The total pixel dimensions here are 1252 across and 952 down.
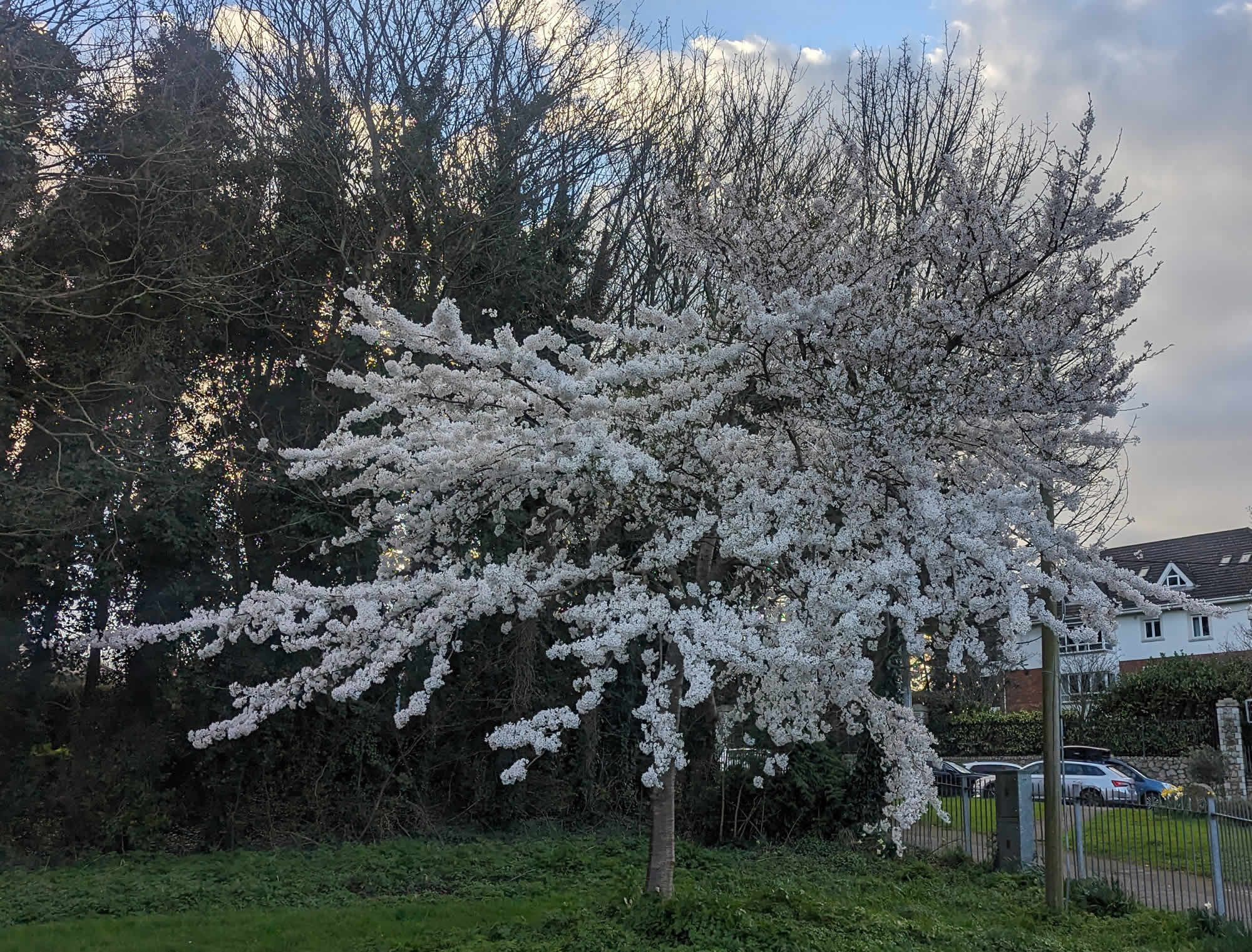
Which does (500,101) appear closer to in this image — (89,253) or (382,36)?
(382,36)

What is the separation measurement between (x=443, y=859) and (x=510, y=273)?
7.10 meters

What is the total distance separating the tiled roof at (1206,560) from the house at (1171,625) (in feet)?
0.09

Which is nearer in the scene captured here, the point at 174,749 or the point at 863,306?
the point at 863,306

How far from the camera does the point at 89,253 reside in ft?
38.0

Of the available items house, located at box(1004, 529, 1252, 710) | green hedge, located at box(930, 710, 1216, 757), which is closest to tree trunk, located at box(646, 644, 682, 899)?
green hedge, located at box(930, 710, 1216, 757)

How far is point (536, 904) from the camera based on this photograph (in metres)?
8.56

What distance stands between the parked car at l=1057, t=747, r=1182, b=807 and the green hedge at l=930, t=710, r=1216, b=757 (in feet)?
1.78

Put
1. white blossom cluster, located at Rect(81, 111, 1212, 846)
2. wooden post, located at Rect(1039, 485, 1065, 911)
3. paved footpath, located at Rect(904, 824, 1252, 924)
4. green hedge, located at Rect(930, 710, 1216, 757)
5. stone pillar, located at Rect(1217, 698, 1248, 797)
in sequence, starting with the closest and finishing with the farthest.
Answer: white blossom cluster, located at Rect(81, 111, 1212, 846)
wooden post, located at Rect(1039, 485, 1065, 911)
paved footpath, located at Rect(904, 824, 1252, 924)
stone pillar, located at Rect(1217, 698, 1248, 797)
green hedge, located at Rect(930, 710, 1216, 757)

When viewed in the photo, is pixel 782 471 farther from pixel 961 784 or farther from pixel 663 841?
pixel 961 784

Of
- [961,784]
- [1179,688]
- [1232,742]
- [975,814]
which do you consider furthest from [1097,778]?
[975,814]

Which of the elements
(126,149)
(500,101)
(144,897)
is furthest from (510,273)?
(144,897)

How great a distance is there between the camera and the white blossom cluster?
588cm

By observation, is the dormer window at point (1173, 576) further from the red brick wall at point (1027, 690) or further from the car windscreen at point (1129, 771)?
the car windscreen at point (1129, 771)

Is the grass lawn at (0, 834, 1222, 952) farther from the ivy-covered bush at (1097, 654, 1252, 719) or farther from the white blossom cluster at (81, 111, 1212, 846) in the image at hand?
the ivy-covered bush at (1097, 654, 1252, 719)
